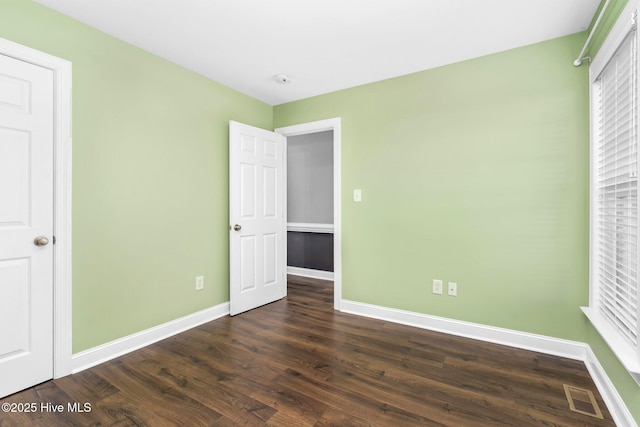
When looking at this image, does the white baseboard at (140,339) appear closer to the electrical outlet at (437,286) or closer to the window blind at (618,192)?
the electrical outlet at (437,286)

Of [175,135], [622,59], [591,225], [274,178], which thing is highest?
[622,59]

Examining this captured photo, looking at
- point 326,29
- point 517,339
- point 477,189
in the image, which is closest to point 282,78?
point 326,29

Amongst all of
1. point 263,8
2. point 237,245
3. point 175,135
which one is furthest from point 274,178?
point 263,8

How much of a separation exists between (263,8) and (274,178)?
194cm

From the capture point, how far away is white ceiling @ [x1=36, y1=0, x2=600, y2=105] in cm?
198

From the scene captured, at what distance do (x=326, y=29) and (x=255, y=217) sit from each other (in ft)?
6.63

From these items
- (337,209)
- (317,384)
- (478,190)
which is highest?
(478,190)

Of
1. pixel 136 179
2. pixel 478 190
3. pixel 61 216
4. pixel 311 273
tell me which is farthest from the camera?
pixel 311 273

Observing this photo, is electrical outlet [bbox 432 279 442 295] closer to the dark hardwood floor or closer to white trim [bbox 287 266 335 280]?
the dark hardwood floor

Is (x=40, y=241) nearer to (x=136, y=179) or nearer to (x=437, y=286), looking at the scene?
(x=136, y=179)

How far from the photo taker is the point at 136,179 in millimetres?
2475

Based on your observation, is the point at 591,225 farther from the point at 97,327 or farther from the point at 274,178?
the point at 97,327

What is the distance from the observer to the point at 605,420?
162cm

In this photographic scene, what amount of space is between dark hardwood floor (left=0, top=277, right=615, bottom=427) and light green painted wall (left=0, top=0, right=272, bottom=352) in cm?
43
